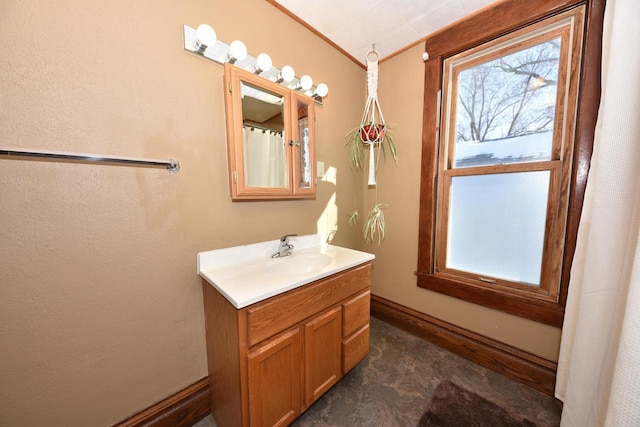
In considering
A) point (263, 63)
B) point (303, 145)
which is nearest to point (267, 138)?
point (303, 145)

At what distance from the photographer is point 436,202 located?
1.64 meters

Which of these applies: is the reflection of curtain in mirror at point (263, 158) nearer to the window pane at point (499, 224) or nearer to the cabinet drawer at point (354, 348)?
the cabinet drawer at point (354, 348)

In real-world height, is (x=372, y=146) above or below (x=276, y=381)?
above

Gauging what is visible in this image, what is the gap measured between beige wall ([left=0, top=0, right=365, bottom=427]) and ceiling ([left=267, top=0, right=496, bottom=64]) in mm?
348

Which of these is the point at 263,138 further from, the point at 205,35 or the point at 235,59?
the point at 205,35

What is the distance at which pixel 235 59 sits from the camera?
3.54ft

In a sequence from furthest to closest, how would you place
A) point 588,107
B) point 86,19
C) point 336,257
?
point 336,257 → point 588,107 → point 86,19

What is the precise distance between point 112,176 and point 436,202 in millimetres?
1879

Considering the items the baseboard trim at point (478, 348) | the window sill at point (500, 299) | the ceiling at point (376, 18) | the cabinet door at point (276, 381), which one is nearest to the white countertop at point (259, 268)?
the cabinet door at point (276, 381)

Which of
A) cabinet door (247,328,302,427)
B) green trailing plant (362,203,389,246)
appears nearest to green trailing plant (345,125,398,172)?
green trailing plant (362,203,389,246)

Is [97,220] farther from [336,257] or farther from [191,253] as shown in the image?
[336,257]

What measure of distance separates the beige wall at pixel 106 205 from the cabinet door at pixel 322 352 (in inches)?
22.3

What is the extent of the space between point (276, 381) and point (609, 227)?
1490 millimetres

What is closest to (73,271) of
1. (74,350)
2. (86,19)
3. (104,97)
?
(74,350)
